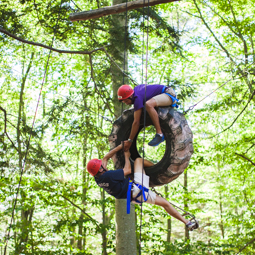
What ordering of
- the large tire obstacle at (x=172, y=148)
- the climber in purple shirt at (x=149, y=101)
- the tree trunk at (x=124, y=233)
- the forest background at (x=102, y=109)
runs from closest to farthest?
the large tire obstacle at (x=172, y=148)
the climber in purple shirt at (x=149, y=101)
the tree trunk at (x=124, y=233)
the forest background at (x=102, y=109)

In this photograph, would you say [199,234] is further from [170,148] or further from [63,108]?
[170,148]

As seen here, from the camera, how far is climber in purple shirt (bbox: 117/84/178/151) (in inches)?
120

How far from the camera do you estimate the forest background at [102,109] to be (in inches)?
244

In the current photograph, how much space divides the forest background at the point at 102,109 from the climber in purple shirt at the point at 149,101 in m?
0.41

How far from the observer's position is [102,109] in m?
8.17

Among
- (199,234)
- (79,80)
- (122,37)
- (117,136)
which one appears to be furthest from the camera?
(199,234)

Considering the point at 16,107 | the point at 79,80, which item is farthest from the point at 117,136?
the point at 16,107

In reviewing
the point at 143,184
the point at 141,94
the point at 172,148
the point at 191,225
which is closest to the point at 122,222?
the point at 191,225

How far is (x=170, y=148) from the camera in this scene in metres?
3.02

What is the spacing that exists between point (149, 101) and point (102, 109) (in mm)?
5170

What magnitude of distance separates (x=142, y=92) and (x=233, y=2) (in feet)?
25.2

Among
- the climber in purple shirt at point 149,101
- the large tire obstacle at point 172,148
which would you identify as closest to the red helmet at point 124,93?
the climber in purple shirt at point 149,101

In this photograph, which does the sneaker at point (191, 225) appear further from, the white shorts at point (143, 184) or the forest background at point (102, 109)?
the forest background at point (102, 109)

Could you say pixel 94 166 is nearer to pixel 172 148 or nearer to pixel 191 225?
pixel 172 148
